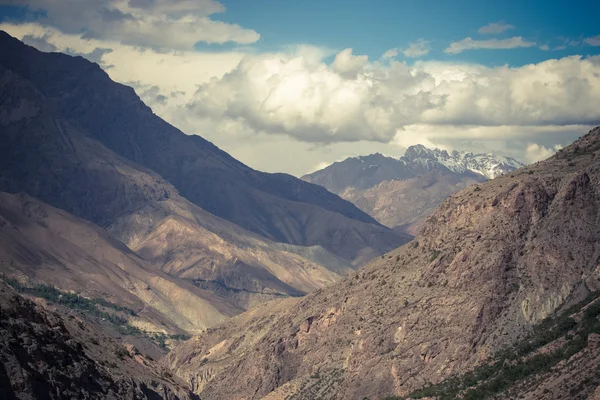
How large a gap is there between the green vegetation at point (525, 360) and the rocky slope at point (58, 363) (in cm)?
4281

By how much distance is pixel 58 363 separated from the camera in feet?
371

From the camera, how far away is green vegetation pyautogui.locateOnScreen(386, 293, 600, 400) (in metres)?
150

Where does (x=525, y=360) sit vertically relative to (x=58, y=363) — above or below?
above

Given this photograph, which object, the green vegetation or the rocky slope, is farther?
the green vegetation

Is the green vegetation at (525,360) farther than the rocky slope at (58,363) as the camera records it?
Yes

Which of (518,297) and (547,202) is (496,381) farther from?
(547,202)

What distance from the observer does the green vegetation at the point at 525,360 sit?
14962 centimetres

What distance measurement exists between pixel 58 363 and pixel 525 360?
7398 centimetres

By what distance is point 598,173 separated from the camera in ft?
631

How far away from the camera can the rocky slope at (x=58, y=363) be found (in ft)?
337

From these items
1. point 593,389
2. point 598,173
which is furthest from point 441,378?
point 593,389

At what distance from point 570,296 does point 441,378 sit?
2551 centimetres

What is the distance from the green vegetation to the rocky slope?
140ft

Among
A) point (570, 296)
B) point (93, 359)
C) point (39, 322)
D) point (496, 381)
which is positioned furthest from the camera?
point (570, 296)
